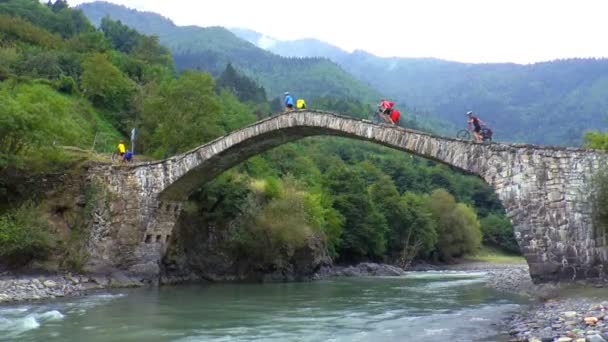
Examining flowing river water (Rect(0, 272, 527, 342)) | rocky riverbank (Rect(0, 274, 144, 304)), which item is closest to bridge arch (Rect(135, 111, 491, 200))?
rocky riverbank (Rect(0, 274, 144, 304))

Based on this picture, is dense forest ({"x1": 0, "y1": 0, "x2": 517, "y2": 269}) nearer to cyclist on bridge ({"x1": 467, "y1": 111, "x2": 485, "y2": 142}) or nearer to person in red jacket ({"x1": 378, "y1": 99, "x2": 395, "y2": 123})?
person in red jacket ({"x1": 378, "y1": 99, "x2": 395, "y2": 123})

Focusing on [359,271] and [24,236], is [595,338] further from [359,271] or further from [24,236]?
[359,271]

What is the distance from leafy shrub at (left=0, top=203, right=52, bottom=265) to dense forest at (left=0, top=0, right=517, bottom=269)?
38mm

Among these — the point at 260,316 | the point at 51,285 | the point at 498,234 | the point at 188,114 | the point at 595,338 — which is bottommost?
the point at 260,316

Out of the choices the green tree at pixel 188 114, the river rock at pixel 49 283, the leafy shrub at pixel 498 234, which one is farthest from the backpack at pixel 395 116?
the leafy shrub at pixel 498 234

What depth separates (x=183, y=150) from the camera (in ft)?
102

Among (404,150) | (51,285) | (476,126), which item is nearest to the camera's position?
(476,126)

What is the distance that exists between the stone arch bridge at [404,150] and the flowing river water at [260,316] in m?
2.15

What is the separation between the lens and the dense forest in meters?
23.2

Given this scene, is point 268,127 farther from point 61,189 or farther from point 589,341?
point 589,341

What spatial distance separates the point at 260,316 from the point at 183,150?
16751 mm

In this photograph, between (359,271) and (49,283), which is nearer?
(49,283)

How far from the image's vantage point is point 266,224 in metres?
29.8

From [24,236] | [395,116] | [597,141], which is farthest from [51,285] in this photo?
[597,141]
